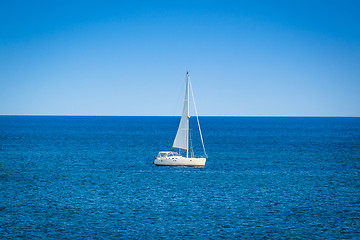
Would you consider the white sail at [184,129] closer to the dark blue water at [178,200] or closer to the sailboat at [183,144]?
the sailboat at [183,144]

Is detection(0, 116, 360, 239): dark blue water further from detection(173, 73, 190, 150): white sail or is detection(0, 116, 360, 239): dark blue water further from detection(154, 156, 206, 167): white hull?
detection(173, 73, 190, 150): white sail

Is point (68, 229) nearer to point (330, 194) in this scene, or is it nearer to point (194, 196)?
point (194, 196)

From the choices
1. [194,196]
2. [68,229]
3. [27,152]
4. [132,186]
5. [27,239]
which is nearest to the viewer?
[27,239]

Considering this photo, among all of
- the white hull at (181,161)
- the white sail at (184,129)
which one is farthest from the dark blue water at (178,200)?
the white sail at (184,129)

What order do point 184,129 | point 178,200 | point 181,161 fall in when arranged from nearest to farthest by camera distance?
1. point 178,200
2. point 184,129
3. point 181,161

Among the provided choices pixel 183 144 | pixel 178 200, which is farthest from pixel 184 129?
pixel 178 200

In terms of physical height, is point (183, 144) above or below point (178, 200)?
above

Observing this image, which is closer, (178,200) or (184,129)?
(178,200)

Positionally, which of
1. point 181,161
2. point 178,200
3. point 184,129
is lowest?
point 178,200

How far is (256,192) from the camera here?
48156mm

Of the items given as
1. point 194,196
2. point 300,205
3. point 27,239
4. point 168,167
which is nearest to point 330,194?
point 300,205

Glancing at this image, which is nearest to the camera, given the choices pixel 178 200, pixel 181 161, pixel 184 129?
pixel 178 200

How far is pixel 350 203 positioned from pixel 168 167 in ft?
109

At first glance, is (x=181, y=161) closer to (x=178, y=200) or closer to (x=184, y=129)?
(x=184, y=129)
